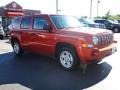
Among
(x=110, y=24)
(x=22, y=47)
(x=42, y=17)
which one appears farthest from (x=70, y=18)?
(x=110, y=24)

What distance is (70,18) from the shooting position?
8.40m

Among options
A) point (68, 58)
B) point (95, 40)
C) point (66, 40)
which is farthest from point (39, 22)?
point (95, 40)

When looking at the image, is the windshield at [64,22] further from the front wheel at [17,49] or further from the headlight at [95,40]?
the front wheel at [17,49]

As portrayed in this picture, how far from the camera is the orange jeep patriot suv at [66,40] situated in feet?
22.1

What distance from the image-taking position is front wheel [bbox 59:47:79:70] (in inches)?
279

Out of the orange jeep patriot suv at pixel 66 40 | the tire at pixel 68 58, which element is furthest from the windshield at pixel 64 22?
the tire at pixel 68 58

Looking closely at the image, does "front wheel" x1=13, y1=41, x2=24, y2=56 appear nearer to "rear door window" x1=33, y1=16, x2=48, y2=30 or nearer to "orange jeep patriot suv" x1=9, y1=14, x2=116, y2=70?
"orange jeep patriot suv" x1=9, y1=14, x2=116, y2=70

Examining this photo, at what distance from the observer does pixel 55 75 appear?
23.0 ft

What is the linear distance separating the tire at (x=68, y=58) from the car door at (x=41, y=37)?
0.44 meters

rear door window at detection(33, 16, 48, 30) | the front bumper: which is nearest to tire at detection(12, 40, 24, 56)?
rear door window at detection(33, 16, 48, 30)

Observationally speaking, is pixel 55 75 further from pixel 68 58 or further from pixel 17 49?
pixel 17 49

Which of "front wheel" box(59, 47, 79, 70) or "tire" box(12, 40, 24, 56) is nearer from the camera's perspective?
"front wheel" box(59, 47, 79, 70)

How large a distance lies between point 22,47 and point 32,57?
1.97 ft

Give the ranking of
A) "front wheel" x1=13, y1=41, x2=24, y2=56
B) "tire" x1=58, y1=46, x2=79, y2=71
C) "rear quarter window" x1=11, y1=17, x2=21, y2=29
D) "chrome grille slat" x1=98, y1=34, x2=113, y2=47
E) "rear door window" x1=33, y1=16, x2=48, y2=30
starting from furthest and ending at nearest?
"front wheel" x1=13, y1=41, x2=24, y2=56
"rear quarter window" x1=11, y1=17, x2=21, y2=29
"rear door window" x1=33, y1=16, x2=48, y2=30
"tire" x1=58, y1=46, x2=79, y2=71
"chrome grille slat" x1=98, y1=34, x2=113, y2=47
